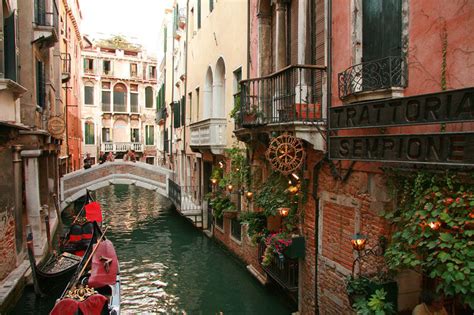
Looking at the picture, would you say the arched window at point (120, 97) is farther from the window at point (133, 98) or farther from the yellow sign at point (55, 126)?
the yellow sign at point (55, 126)

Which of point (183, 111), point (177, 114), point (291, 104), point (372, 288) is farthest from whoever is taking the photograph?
point (177, 114)

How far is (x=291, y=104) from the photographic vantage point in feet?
20.9

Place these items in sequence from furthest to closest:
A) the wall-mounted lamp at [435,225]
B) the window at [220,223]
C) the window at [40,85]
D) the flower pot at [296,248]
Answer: the window at [220,223] → the window at [40,85] → the flower pot at [296,248] → the wall-mounted lamp at [435,225]

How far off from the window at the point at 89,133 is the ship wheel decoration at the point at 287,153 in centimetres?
3060

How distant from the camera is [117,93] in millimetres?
35844

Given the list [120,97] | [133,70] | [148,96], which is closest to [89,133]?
[120,97]

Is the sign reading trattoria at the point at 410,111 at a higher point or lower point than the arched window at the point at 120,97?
lower

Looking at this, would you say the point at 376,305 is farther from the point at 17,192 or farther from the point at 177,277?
the point at 17,192

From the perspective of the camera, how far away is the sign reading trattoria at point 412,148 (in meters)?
3.58

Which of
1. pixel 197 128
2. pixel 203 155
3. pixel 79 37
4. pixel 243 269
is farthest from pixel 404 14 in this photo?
pixel 79 37

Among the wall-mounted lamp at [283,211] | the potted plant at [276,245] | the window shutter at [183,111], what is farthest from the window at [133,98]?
the wall-mounted lamp at [283,211]

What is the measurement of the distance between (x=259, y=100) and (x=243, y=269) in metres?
4.46

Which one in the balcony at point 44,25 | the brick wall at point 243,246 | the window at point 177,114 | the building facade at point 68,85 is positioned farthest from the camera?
the building facade at point 68,85

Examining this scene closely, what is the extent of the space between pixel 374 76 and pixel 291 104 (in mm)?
1627
